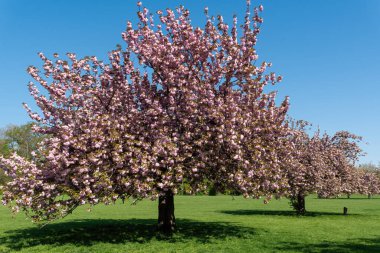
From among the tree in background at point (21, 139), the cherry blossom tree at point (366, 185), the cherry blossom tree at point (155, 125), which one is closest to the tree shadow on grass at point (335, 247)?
the cherry blossom tree at point (155, 125)

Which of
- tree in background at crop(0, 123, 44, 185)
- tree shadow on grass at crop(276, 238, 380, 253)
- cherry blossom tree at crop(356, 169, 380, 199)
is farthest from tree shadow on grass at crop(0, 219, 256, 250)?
tree in background at crop(0, 123, 44, 185)

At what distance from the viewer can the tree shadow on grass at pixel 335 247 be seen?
20.4 meters

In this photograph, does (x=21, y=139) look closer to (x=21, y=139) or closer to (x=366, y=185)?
(x=21, y=139)

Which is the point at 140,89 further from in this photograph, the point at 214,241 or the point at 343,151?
the point at 343,151

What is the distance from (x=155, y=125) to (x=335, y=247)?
12314 millimetres

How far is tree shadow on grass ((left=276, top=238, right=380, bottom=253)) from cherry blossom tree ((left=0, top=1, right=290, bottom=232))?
3.29 meters

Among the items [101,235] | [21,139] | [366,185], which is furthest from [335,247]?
[21,139]

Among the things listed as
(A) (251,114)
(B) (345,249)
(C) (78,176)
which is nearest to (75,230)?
(C) (78,176)

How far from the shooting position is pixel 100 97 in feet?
71.0

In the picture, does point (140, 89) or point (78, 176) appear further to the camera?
point (140, 89)

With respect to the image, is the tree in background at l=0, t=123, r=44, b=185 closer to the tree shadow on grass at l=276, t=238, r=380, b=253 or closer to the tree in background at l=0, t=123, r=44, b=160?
the tree in background at l=0, t=123, r=44, b=160

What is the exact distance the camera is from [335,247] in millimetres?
21578

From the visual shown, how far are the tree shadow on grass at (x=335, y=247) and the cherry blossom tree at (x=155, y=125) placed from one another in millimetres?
3290

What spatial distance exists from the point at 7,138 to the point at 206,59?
129 m
